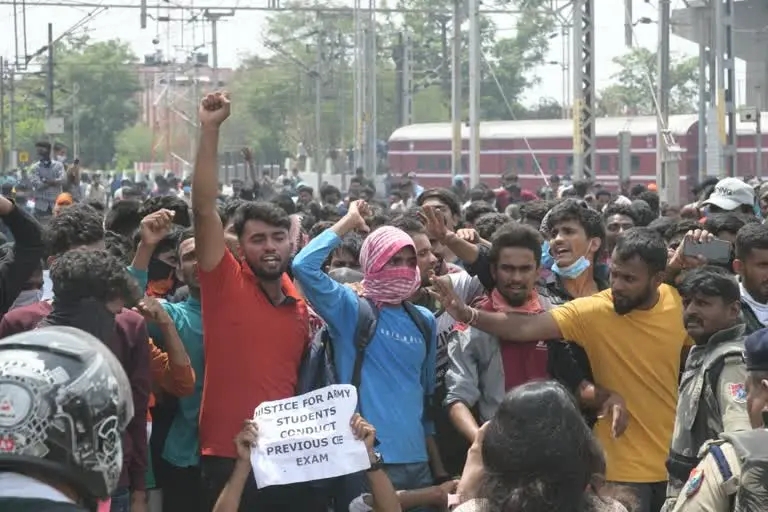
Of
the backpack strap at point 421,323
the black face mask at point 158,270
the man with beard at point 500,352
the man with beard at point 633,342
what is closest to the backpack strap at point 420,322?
the backpack strap at point 421,323

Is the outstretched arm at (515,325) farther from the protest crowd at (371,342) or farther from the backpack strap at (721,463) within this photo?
the backpack strap at (721,463)

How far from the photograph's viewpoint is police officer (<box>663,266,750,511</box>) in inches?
235

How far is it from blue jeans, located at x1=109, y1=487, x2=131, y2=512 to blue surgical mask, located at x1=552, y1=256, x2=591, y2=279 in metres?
2.27

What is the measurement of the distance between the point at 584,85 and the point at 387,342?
79.4ft

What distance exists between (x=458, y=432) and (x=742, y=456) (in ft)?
10.8

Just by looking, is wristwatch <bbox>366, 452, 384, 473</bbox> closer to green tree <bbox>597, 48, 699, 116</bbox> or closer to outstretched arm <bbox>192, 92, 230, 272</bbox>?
outstretched arm <bbox>192, 92, 230, 272</bbox>

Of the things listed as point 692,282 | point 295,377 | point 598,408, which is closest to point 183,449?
point 295,377

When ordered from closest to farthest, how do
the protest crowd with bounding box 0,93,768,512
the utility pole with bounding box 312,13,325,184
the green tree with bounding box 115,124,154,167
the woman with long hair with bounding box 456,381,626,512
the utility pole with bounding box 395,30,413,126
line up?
the woman with long hair with bounding box 456,381,626,512
the protest crowd with bounding box 0,93,768,512
the utility pole with bounding box 395,30,413,126
the utility pole with bounding box 312,13,325,184
the green tree with bounding box 115,124,154,167

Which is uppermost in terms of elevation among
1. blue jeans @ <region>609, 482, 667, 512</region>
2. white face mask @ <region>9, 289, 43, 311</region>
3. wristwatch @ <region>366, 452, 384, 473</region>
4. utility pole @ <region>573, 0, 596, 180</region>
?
utility pole @ <region>573, 0, 596, 180</region>

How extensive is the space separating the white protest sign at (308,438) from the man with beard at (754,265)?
6.84ft

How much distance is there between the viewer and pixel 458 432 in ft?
23.5

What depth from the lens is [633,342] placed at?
6703mm

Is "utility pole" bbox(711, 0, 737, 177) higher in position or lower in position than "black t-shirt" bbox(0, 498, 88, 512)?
higher

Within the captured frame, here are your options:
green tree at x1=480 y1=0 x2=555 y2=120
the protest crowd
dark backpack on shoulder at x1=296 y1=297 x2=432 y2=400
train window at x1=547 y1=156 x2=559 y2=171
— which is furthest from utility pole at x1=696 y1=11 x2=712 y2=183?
green tree at x1=480 y1=0 x2=555 y2=120
